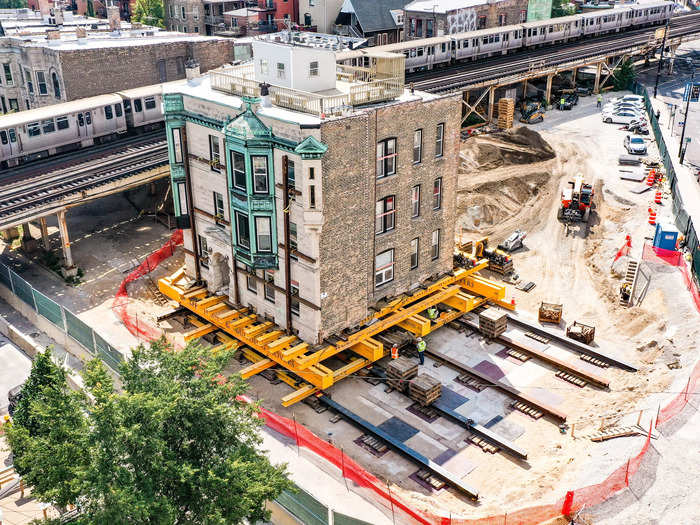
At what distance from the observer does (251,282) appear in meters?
35.6

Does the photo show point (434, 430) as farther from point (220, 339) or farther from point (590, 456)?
point (220, 339)

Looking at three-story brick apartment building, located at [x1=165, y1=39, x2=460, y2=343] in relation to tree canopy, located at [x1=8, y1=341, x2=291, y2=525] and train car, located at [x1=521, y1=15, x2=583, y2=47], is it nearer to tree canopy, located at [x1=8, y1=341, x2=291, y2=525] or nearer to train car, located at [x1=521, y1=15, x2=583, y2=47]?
tree canopy, located at [x1=8, y1=341, x2=291, y2=525]

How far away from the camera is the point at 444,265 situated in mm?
38750

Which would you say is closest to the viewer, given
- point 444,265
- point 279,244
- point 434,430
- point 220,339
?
point 434,430

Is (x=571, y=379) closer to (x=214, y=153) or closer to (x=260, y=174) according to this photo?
(x=260, y=174)

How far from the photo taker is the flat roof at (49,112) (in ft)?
159

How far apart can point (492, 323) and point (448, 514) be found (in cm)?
1258

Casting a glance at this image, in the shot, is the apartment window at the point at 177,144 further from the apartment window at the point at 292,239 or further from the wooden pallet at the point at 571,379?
the wooden pallet at the point at 571,379

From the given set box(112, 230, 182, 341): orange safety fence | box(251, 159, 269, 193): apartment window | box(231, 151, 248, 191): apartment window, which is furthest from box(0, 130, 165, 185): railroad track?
box(251, 159, 269, 193): apartment window

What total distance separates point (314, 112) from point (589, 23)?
75337 mm

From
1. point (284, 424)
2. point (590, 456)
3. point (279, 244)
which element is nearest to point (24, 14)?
point (279, 244)

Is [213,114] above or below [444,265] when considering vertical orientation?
above

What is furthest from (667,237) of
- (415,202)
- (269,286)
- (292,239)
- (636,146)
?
(269,286)

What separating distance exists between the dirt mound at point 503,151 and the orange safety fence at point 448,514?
1180 inches
